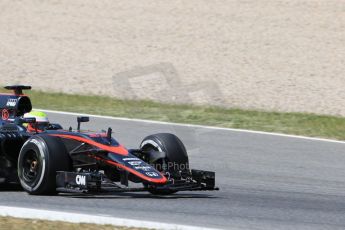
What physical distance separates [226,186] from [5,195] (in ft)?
9.03

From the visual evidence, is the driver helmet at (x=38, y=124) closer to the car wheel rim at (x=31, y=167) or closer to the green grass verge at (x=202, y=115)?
the car wheel rim at (x=31, y=167)

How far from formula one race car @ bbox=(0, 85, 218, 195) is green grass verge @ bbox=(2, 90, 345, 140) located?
5.44m

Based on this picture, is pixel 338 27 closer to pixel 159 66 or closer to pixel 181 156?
pixel 159 66

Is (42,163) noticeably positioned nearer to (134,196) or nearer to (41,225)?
(134,196)

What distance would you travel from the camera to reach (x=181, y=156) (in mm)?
9383

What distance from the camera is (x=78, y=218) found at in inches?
283

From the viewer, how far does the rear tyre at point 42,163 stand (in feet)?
28.2

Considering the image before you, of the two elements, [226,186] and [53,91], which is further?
[53,91]

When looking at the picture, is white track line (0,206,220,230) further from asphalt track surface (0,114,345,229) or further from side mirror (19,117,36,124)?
side mirror (19,117,36,124)

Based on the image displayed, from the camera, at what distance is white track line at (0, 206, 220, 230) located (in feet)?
22.9

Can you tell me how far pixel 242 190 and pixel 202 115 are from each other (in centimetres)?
596

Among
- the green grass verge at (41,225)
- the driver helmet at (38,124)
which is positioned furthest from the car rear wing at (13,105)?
the green grass verge at (41,225)

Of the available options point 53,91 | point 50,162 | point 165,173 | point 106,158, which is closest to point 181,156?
point 165,173

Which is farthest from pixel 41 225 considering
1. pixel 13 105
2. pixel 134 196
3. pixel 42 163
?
pixel 13 105
